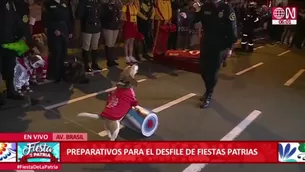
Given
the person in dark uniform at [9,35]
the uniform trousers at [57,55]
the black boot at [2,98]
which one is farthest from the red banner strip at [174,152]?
the uniform trousers at [57,55]

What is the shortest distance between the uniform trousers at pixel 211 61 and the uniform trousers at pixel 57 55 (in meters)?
2.33

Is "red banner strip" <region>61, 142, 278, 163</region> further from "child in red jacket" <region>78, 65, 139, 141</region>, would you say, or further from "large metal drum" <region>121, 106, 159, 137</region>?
"large metal drum" <region>121, 106, 159, 137</region>

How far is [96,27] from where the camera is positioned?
697 cm

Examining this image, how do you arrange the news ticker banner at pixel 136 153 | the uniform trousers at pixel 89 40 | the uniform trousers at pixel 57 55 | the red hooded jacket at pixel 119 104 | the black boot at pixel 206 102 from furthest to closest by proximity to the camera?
the uniform trousers at pixel 89 40 → the uniform trousers at pixel 57 55 → the black boot at pixel 206 102 → the red hooded jacket at pixel 119 104 → the news ticker banner at pixel 136 153

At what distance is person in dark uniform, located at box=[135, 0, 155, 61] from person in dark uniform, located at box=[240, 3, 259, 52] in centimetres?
304

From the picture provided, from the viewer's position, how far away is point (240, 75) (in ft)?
26.6

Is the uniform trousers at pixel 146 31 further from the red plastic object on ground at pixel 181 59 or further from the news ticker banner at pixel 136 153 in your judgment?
the news ticker banner at pixel 136 153

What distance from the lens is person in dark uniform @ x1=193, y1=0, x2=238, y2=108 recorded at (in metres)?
5.47

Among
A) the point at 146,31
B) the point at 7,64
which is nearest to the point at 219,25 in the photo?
the point at 7,64

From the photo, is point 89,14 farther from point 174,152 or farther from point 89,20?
point 174,152

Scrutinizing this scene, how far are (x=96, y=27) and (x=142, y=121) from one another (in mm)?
2940

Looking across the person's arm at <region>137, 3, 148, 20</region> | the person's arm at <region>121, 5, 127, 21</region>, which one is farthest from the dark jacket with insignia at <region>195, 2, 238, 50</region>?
the person's arm at <region>137, 3, 148, 20</region>

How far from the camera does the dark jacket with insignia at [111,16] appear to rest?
7293 mm

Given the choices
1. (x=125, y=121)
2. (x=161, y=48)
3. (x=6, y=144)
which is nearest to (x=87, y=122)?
(x=125, y=121)
